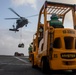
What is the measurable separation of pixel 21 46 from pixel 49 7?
53.1 meters

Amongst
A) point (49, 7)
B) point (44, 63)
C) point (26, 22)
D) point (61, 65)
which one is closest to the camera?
point (61, 65)

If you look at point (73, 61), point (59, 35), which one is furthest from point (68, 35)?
point (73, 61)

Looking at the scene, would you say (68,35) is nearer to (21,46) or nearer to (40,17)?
(40,17)

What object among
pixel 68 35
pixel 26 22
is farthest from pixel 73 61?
pixel 26 22

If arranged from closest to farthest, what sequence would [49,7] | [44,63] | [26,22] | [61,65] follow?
[61,65] < [44,63] < [49,7] < [26,22]

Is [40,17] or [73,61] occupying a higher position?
[40,17]

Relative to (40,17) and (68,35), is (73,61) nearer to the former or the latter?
(68,35)

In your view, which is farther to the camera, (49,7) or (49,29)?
(49,7)

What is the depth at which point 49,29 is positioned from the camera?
42.4ft

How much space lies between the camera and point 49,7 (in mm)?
15172

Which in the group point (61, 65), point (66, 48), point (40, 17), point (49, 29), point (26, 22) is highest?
point (26, 22)

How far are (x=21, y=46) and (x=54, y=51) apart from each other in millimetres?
55643

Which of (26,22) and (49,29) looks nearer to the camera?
(49,29)

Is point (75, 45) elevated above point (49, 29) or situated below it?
below
